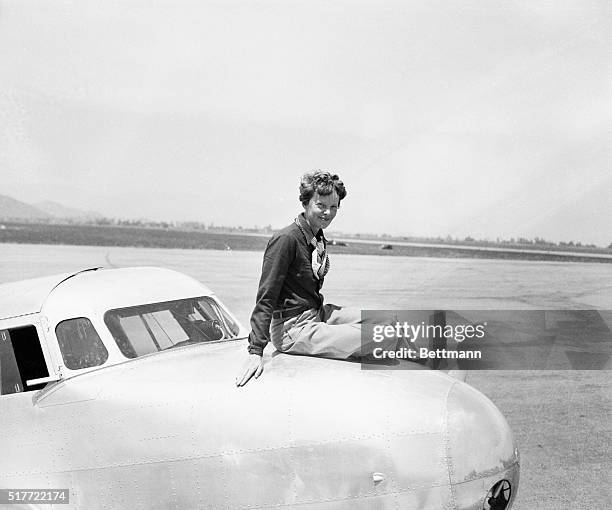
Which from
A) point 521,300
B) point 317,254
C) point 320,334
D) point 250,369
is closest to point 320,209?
point 317,254

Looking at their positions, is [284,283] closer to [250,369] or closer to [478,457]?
[250,369]

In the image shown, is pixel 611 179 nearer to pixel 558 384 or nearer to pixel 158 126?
pixel 558 384

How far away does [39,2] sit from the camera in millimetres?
10867

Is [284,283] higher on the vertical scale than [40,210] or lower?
lower

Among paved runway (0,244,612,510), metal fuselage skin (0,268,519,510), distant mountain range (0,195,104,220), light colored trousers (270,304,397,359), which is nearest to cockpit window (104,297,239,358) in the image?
metal fuselage skin (0,268,519,510)

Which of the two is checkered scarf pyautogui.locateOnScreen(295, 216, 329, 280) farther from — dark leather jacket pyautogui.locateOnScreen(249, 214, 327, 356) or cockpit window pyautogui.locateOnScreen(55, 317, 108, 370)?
cockpit window pyautogui.locateOnScreen(55, 317, 108, 370)

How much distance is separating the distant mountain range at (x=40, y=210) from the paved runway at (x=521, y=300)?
1.25 metres

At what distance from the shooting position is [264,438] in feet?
10.1

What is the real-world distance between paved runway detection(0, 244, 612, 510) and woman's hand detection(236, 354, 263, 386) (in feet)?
2.61

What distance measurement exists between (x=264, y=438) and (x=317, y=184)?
1331mm

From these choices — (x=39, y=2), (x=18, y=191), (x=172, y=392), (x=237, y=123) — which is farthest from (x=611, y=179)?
(x=18, y=191)

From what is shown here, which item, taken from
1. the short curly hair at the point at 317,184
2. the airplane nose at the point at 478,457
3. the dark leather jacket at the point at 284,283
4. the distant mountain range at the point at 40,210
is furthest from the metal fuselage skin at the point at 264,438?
the distant mountain range at the point at 40,210

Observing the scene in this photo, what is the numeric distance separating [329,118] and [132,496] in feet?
25.7

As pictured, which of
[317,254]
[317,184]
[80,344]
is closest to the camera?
[317,184]
